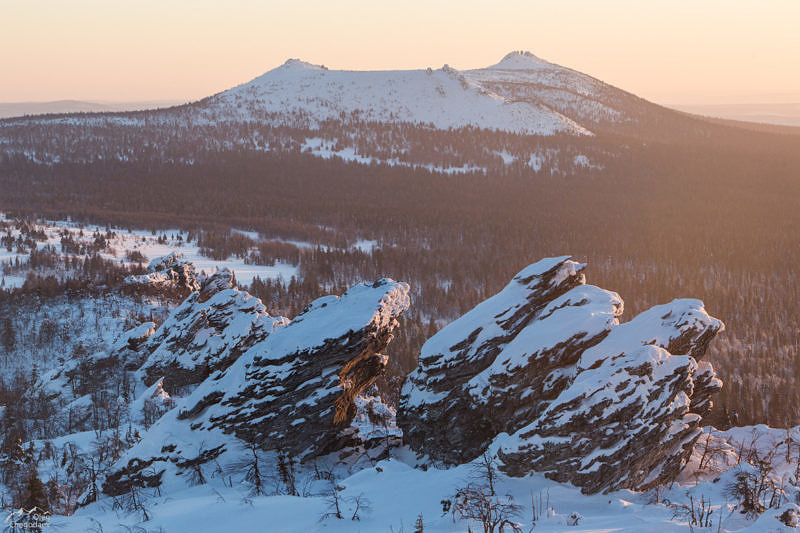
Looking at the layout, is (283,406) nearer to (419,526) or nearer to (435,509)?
(435,509)

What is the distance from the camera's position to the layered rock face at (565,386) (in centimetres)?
1574

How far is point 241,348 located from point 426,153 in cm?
16100

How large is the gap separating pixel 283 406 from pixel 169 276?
117 feet

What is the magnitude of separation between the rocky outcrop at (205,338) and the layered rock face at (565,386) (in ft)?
42.0

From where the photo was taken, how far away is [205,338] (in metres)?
33.1

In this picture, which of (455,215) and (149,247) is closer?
(149,247)

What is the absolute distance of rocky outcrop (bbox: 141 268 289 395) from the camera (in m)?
31.9

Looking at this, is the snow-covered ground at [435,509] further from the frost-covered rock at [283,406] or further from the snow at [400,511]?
the frost-covered rock at [283,406]

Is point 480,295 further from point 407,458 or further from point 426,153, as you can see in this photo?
point 426,153

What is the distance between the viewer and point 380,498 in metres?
15.9

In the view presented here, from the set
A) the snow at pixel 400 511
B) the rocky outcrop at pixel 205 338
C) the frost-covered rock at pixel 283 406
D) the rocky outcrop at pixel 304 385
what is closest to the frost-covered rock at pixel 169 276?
the rocky outcrop at pixel 205 338

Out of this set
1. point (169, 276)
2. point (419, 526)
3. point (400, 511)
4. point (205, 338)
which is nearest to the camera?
point (419, 526)

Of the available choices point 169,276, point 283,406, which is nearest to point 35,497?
point 283,406

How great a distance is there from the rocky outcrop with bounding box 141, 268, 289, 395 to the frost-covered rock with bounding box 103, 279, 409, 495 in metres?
8.95
